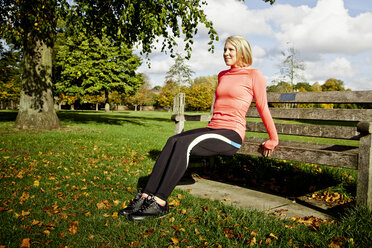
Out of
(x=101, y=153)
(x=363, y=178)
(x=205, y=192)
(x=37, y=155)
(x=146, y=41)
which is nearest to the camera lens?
(x=363, y=178)

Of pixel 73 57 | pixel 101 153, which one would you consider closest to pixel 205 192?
pixel 101 153

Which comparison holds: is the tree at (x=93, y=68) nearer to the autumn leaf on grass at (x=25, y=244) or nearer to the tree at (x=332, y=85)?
the autumn leaf on grass at (x=25, y=244)

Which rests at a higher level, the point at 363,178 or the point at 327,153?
the point at 327,153

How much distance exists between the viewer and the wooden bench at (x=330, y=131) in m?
2.72

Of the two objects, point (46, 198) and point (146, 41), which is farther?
point (146, 41)

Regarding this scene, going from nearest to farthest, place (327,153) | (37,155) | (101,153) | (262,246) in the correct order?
(262,246)
(327,153)
(37,155)
(101,153)

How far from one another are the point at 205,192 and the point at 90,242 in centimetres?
193

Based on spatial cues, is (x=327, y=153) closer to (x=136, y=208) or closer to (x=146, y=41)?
(x=136, y=208)

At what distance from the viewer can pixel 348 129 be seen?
356cm

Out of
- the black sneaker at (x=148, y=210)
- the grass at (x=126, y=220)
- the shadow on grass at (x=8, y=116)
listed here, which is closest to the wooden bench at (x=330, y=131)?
the grass at (x=126, y=220)

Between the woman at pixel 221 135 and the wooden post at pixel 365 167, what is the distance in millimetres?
860

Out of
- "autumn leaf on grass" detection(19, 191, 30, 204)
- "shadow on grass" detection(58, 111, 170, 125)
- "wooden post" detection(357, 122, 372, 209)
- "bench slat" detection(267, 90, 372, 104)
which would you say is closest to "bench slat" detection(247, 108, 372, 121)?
"bench slat" detection(267, 90, 372, 104)

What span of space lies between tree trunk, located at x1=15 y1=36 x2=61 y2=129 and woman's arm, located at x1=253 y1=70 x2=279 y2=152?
9.26m

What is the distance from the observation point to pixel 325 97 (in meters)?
3.71
